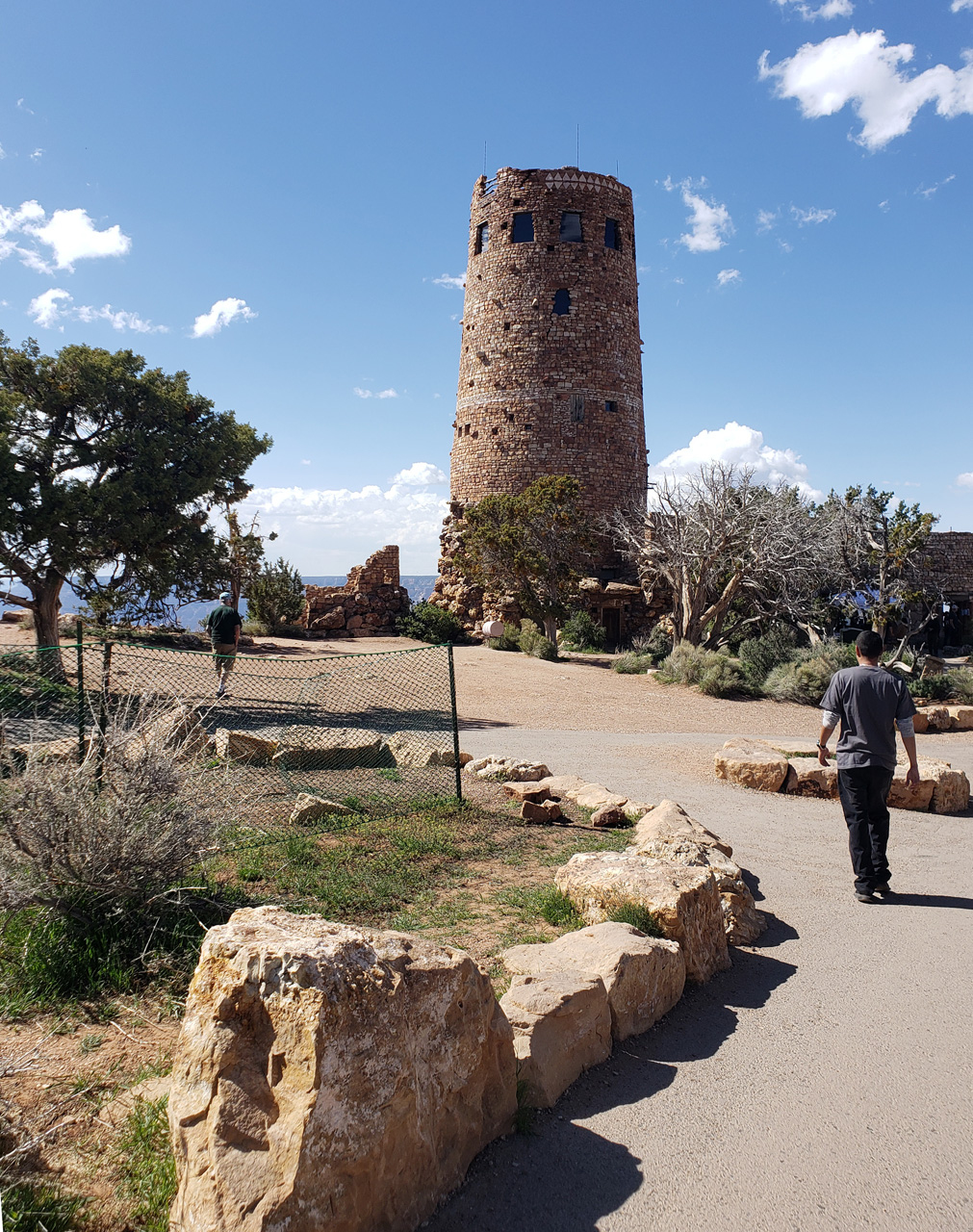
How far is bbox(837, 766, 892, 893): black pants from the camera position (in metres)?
6.09

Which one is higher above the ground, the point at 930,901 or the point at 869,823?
the point at 869,823

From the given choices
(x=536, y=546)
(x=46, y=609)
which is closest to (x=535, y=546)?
(x=536, y=546)

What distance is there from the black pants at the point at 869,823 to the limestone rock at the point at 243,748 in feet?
18.6

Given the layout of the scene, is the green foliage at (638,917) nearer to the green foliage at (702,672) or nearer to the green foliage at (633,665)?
the green foliage at (702,672)

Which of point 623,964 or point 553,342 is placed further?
point 553,342

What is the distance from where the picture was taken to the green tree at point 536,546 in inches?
1035

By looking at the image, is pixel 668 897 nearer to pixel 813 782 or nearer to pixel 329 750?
pixel 329 750

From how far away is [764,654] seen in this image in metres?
21.7

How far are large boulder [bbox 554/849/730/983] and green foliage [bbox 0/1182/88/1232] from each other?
3134 mm

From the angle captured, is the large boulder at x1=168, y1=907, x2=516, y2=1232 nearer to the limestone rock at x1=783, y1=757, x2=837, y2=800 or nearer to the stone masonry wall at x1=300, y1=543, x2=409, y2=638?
the limestone rock at x1=783, y1=757, x2=837, y2=800

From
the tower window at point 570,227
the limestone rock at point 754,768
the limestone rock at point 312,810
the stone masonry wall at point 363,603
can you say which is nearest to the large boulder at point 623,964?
the limestone rock at point 312,810

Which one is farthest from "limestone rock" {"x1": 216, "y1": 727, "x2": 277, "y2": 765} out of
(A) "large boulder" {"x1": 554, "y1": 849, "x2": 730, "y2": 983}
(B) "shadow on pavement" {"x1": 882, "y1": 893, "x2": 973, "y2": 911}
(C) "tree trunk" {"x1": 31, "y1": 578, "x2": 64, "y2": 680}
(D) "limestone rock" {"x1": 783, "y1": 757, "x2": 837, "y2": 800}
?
(C) "tree trunk" {"x1": 31, "y1": 578, "x2": 64, "y2": 680}

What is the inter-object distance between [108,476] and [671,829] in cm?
1378

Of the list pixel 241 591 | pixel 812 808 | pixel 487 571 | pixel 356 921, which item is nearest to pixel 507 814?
pixel 356 921
